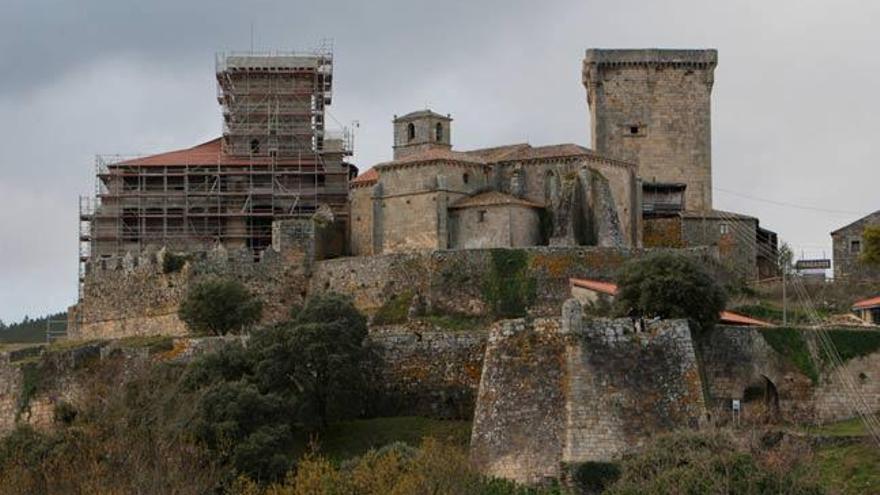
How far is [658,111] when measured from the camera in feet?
273

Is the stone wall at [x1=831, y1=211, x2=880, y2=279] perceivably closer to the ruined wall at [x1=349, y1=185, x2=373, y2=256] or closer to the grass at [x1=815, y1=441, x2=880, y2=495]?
the ruined wall at [x1=349, y1=185, x2=373, y2=256]

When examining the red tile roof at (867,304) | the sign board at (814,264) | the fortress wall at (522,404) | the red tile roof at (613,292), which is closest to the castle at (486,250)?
the fortress wall at (522,404)

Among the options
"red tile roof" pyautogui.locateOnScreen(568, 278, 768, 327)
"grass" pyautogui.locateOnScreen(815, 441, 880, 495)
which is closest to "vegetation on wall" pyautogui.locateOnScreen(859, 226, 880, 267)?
"red tile roof" pyautogui.locateOnScreen(568, 278, 768, 327)

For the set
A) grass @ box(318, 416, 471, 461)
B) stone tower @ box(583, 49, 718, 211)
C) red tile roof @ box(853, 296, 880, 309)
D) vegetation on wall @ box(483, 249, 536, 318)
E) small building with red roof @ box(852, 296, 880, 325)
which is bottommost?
grass @ box(318, 416, 471, 461)

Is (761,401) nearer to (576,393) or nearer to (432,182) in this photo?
(576,393)

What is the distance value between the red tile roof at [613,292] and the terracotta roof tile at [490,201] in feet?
15.9

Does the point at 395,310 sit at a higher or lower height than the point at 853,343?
higher

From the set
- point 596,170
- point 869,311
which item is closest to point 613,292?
point 869,311

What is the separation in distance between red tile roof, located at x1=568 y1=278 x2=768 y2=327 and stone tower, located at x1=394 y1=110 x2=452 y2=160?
1145 cm

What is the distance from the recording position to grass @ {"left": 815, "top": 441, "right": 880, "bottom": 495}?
51688mm

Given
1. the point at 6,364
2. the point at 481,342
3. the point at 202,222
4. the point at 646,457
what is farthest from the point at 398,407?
the point at 202,222

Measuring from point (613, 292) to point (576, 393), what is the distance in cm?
1294

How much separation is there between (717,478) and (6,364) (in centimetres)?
3233

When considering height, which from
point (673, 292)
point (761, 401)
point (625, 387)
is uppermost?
point (673, 292)
